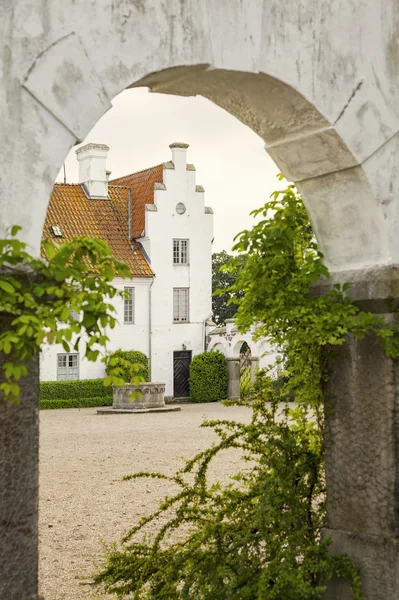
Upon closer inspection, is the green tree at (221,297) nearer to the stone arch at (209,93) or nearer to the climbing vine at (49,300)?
the stone arch at (209,93)

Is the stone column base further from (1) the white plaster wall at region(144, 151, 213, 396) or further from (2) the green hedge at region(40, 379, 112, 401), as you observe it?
(1) the white plaster wall at region(144, 151, 213, 396)

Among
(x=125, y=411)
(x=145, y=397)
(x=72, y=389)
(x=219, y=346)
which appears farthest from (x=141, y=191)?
(x=125, y=411)

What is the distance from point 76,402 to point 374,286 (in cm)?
2266

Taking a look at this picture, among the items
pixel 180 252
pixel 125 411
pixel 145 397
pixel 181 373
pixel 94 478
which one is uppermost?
pixel 180 252

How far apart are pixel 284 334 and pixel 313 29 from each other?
1.35 metres

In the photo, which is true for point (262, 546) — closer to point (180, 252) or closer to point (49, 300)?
point (49, 300)

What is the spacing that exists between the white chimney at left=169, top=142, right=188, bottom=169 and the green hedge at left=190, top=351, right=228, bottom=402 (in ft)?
19.2

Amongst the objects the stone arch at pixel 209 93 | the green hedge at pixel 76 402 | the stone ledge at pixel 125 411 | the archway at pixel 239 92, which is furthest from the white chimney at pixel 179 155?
the stone arch at pixel 209 93

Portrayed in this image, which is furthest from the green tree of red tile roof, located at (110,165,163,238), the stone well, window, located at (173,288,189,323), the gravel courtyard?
the gravel courtyard

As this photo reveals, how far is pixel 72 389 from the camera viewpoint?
26172 millimetres

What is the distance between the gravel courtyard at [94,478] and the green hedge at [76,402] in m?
3.68

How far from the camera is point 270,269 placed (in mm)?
4316

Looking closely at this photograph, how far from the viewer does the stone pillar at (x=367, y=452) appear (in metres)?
4.09

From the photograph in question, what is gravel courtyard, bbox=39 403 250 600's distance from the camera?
23.0 feet
